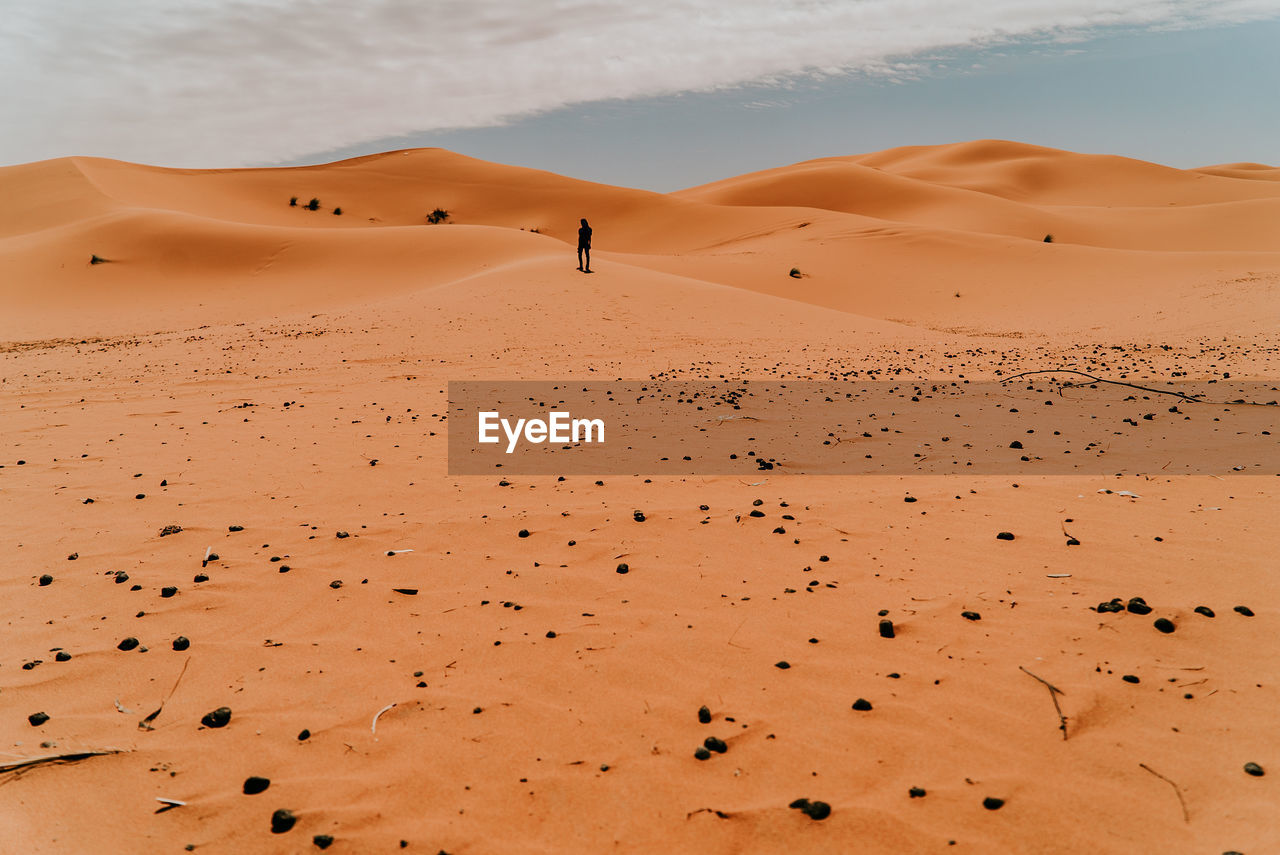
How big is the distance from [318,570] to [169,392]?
8.72 meters

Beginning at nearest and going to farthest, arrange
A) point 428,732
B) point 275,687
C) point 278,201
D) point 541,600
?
1. point 428,732
2. point 275,687
3. point 541,600
4. point 278,201

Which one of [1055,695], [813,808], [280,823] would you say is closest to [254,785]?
[280,823]

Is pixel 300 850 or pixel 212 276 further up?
pixel 212 276

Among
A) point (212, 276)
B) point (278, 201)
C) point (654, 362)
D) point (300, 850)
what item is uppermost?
point (278, 201)

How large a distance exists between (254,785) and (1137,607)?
439cm

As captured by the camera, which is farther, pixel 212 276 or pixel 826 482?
pixel 212 276

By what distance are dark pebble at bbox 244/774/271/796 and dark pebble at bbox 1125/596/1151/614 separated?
432 cm

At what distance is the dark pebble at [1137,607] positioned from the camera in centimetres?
405

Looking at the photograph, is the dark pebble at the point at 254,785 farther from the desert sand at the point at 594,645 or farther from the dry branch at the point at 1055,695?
the dry branch at the point at 1055,695

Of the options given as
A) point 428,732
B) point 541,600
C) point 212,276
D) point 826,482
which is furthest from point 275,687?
point 212,276

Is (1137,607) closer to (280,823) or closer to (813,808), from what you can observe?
(813,808)

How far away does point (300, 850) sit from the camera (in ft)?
8.84

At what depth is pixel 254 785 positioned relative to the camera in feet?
9.75

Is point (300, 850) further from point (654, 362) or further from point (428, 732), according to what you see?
point (654, 362)
